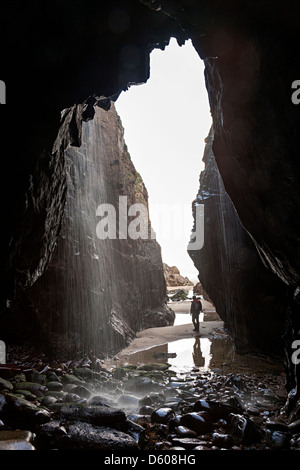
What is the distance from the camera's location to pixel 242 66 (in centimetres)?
543

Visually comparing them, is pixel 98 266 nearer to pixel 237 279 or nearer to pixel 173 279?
pixel 237 279

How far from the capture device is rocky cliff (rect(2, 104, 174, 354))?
1005cm

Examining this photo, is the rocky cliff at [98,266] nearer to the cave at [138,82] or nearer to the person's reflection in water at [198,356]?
the cave at [138,82]

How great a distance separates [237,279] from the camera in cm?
1224

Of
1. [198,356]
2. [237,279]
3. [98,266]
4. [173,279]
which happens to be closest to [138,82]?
[98,266]

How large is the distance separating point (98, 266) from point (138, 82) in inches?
322

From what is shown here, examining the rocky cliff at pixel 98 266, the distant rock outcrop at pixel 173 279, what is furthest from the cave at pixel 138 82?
the distant rock outcrop at pixel 173 279

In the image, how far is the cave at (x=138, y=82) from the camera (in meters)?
4.88

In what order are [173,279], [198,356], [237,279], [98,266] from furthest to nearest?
[173,279]
[98,266]
[237,279]
[198,356]

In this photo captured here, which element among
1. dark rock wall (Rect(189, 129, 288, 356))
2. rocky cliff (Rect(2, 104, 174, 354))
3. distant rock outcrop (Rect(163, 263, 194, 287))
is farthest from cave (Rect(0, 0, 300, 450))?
distant rock outcrop (Rect(163, 263, 194, 287))

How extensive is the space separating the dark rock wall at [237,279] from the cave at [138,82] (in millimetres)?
4055
